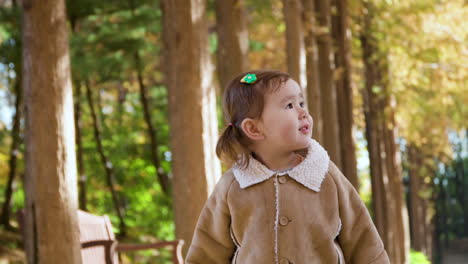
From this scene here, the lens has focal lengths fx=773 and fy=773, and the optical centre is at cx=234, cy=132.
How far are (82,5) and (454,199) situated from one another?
31209 millimetres

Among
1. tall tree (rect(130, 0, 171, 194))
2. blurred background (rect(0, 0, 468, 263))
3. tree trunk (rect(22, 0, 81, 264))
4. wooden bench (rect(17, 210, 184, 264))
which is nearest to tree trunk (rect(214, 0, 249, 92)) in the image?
blurred background (rect(0, 0, 468, 263))


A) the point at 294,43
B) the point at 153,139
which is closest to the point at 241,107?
the point at 294,43

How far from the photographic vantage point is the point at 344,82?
1592 cm

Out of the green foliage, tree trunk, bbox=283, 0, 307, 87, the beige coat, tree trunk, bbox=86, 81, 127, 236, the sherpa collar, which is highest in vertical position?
tree trunk, bbox=283, 0, 307, 87

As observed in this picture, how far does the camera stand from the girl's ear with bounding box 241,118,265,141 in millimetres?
3326

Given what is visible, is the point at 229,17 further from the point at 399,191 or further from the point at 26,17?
the point at 399,191

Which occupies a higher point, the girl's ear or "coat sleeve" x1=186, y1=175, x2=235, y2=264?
the girl's ear

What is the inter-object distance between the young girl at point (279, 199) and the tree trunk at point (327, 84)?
1022cm

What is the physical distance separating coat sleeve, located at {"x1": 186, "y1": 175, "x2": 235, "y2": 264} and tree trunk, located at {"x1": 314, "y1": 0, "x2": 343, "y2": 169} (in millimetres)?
10200

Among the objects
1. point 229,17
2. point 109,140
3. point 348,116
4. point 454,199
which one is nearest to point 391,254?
point 348,116

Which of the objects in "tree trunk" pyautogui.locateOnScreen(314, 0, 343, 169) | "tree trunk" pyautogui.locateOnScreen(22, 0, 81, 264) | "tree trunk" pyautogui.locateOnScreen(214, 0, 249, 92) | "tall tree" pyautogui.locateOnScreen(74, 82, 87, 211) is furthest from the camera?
"tall tree" pyautogui.locateOnScreen(74, 82, 87, 211)

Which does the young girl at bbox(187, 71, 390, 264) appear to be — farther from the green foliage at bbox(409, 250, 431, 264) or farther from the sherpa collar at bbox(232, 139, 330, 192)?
the green foliage at bbox(409, 250, 431, 264)

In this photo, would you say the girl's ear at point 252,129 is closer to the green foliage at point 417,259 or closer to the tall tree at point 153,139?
the tall tree at point 153,139

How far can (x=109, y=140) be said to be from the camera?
19.2 m
